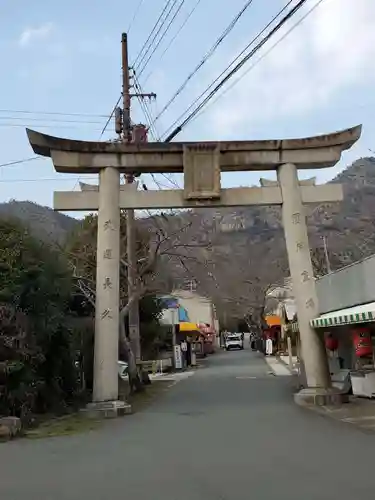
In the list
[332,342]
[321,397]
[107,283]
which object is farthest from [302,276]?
[332,342]

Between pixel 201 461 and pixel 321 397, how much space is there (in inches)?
345

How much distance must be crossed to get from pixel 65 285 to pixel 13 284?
3.23m

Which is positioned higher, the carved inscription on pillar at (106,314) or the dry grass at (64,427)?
the carved inscription on pillar at (106,314)

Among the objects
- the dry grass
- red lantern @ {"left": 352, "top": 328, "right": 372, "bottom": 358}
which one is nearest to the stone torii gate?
red lantern @ {"left": 352, "top": 328, "right": 372, "bottom": 358}

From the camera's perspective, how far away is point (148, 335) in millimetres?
36406

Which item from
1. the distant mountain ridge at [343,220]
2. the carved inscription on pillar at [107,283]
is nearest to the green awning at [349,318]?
the carved inscription on pillar at [107,283]

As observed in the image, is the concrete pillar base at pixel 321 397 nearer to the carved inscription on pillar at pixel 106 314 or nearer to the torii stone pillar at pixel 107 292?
the torii stone pillar at pixel 107 292

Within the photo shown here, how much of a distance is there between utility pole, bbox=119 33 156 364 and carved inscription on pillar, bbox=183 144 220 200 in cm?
496

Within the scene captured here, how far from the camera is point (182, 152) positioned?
59.1 feet

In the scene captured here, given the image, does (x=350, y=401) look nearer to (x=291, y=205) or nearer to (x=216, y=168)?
(x=291, y=205)

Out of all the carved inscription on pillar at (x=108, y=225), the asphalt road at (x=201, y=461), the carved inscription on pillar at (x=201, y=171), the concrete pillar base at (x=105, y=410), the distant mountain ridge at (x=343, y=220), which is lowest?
the asphalt road at (x=201, y=461)

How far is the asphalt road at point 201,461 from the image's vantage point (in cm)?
684

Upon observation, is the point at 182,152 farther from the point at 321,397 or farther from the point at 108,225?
the point at 321,397

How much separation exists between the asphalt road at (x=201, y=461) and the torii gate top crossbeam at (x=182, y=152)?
740cm
